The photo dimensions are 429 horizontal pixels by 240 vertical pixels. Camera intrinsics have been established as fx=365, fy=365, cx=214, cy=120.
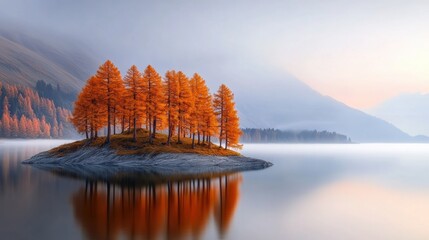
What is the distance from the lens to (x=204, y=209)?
3228 cm

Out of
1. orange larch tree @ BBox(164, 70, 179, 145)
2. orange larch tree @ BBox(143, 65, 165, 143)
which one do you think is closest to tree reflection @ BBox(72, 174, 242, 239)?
orange larch tree @ BBox(143, 65, 165, 143)

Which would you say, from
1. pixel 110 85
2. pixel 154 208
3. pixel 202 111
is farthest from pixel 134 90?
pixel 154 208

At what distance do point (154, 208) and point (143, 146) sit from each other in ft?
144

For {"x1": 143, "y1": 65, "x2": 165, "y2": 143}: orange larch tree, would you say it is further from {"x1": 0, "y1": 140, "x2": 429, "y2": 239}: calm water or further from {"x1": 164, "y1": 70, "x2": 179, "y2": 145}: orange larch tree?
{"x1": 0, "y1": 140, "x2": 429, "y2": 239}: calm water

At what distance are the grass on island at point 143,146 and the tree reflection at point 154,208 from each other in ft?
81.1

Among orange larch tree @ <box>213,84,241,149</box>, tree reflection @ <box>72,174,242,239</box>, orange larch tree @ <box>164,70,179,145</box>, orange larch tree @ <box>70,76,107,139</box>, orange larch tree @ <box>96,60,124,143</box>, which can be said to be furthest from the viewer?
orange larch tree @ <box>213,84,241,149</box>

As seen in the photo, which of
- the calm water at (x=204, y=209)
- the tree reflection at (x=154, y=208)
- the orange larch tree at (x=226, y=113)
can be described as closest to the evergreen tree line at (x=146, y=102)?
the orange larch tree at (x=226, y=113)

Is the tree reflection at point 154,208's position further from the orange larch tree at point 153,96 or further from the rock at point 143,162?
the orange larch tree at point 153,96

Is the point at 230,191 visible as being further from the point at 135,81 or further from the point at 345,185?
the point at 135,81

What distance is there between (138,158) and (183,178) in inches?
772

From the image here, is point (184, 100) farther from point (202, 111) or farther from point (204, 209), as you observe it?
point (204, 209)

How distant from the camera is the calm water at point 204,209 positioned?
24.7 metres

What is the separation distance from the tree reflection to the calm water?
69 millimetres

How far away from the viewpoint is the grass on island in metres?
72.4
